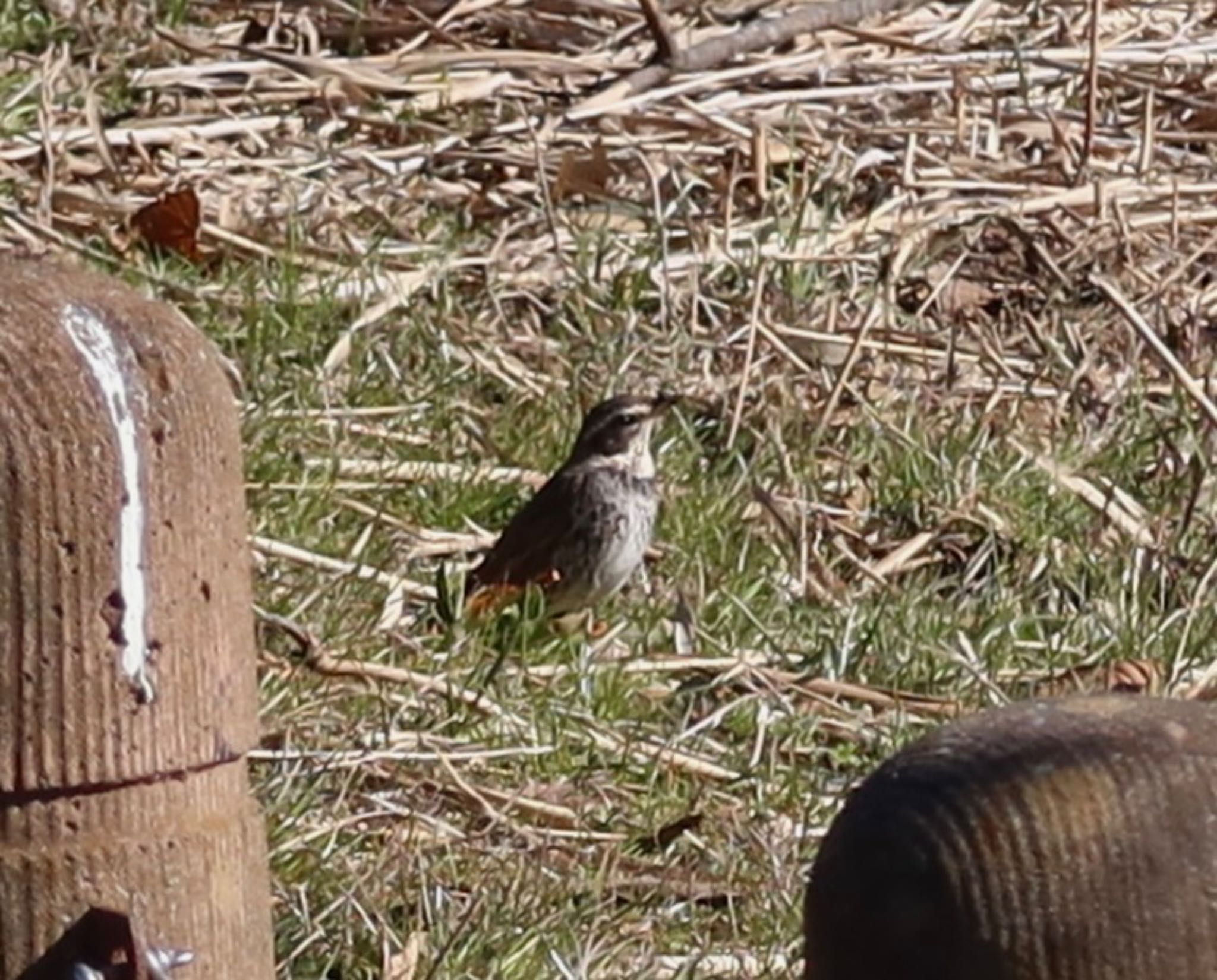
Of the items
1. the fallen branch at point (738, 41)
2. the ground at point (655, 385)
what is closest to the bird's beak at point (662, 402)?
the ground at point (655, 385)

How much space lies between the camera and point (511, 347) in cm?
789

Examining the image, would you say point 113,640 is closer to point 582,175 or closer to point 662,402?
point 662,402

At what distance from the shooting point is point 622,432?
7.22 m

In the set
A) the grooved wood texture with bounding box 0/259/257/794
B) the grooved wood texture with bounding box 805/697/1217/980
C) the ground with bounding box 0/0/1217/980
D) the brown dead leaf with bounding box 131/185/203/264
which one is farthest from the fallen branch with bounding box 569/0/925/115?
the grooved wood texture with bounding box 805/697/1217/980

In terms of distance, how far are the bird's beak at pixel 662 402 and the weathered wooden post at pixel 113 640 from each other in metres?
4.74

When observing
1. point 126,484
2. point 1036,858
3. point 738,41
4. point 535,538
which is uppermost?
point 126,484

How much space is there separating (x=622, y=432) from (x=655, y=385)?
0.66 metres

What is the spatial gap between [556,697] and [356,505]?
99 cm

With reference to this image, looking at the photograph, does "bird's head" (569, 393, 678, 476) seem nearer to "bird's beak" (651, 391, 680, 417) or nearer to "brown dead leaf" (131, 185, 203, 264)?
"bird's beak" (651, 391, 680, 417)

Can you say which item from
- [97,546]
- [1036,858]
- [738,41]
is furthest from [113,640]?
[738,41]

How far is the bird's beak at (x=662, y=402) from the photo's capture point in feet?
24.3

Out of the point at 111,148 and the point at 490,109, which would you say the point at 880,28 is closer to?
the point at 490,109

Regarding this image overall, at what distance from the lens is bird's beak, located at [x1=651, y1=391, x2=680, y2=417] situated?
7.40m

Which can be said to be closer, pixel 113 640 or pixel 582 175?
pixel 113 640
